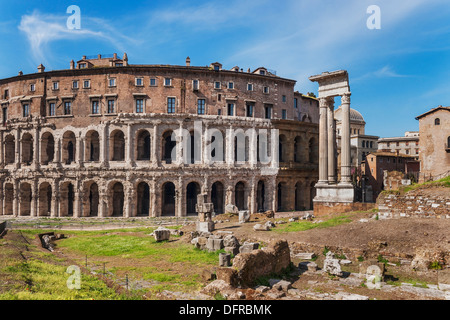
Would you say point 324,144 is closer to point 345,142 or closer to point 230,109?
point 345,142

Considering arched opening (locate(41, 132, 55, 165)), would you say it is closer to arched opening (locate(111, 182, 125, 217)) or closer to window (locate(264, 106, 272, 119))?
arched opening (locate(111, 182, 125, 217))

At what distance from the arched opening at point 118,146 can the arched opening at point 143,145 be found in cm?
204

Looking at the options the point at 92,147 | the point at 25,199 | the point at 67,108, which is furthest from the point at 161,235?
A: the point at 25,199

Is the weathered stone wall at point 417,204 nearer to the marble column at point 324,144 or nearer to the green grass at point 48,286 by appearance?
the marble column at point 324,144

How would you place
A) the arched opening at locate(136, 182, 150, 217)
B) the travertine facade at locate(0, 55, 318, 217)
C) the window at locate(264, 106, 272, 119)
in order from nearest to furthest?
the travertine facade at locate(0, 55, 318, 217)
the arched opening at locate(136, 182, 150, 217)
the window at locate(264, 106, 272, 119)

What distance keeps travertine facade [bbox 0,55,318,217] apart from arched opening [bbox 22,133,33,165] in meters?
0.12

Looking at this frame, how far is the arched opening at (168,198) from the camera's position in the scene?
36.7 metres

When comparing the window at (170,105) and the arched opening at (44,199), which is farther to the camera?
the arched opening at (44,199)

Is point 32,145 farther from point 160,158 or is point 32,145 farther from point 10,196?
point 160,158

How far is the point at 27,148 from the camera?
38281mm

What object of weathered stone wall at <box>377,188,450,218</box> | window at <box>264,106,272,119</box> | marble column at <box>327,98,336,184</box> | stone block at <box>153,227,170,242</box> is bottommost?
stone block at <box>153,227,170,242</box>

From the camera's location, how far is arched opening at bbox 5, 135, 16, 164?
1529 inches

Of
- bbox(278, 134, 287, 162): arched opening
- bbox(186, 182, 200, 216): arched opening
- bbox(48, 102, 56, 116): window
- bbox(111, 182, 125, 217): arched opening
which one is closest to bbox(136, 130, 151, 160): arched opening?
bbox(111, 182, 125, 217): arched opening

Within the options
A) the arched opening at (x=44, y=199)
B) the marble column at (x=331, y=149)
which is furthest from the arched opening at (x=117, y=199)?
the marble column at (x=331, y=149)
